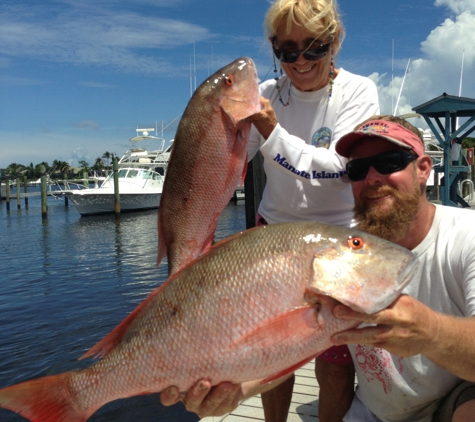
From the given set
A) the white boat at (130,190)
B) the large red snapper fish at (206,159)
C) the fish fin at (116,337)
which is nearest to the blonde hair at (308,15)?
the large red snapper fish at (206,159)

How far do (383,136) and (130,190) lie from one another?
3595 cm

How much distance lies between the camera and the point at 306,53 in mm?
2432

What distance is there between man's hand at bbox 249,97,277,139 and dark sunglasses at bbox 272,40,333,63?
400mm

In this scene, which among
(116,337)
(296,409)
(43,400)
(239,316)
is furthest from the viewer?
(296,409)

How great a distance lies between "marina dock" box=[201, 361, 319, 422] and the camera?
3.58m

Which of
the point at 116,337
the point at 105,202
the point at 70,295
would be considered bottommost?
the point at 70,295

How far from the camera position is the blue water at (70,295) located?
27.3 ft

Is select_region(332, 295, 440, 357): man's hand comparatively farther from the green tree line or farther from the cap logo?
the green tree line

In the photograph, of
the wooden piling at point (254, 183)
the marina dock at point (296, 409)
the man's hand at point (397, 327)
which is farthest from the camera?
the wooden piling at point (254, 183)

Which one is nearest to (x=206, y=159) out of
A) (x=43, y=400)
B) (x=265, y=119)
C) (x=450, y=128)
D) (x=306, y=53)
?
(x=265, y=119)

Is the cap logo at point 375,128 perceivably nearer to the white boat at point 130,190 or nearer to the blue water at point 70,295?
the blue water at point 70,295

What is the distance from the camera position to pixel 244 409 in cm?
374

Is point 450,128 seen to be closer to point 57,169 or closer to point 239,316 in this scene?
point 239,316

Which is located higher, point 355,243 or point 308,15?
point 308,15
